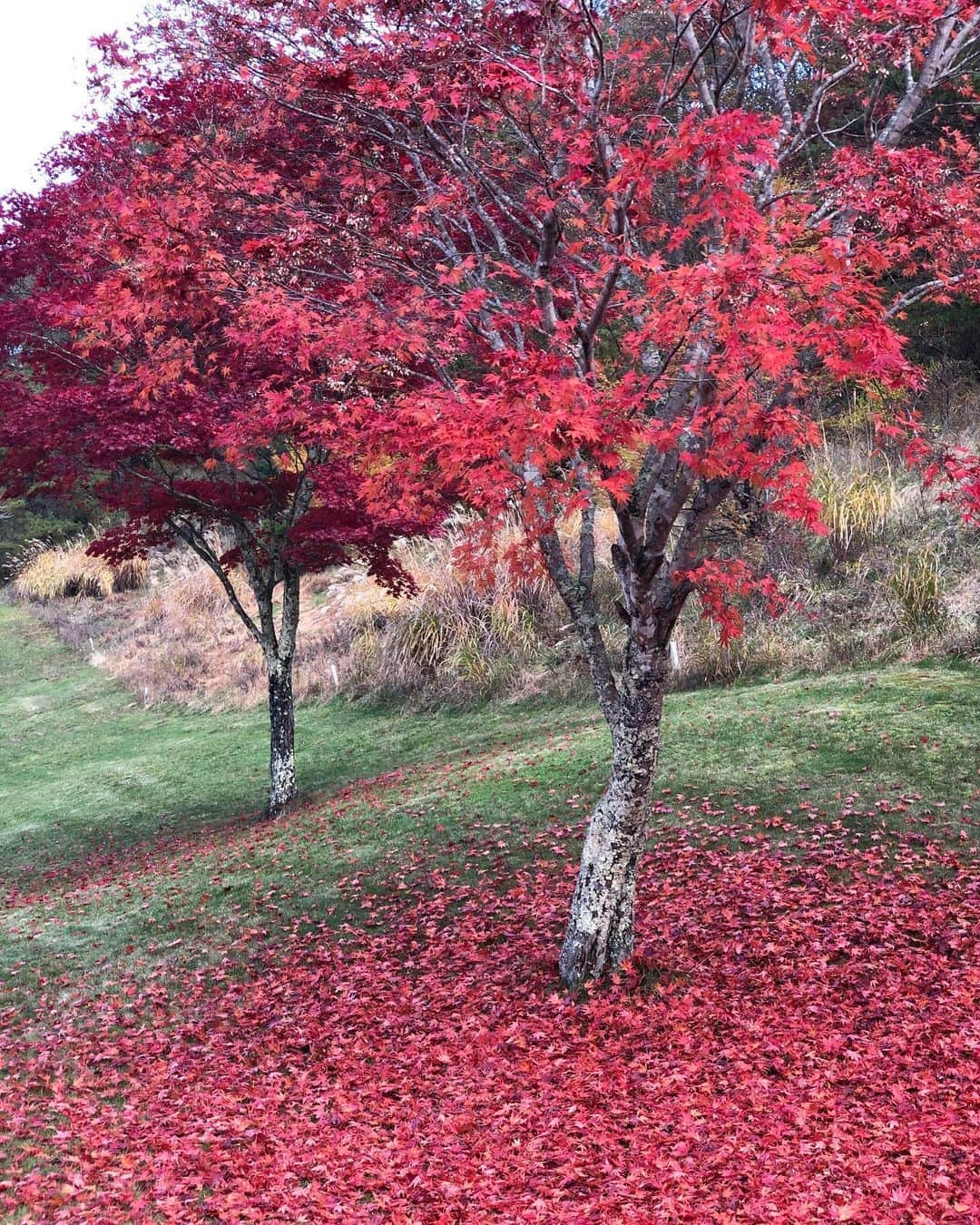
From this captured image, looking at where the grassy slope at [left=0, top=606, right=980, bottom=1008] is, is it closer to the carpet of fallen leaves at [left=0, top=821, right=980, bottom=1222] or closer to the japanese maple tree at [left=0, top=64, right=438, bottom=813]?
the carpet of fallen leaves at [left=0, top=821, right=980, bottom=1222]

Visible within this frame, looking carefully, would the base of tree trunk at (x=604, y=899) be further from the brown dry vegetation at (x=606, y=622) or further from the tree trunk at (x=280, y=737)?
the tree trunk at (x=280, y=737)

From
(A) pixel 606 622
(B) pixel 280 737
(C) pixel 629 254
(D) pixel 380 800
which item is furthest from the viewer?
(A) pixel 606 622

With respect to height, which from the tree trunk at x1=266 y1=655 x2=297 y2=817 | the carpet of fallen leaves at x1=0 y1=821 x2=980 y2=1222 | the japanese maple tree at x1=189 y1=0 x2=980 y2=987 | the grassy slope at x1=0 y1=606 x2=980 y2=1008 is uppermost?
the japanese maple tree at x1=189 y1=0 x2=980 y2=987

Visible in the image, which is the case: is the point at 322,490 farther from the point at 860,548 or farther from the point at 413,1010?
the point at 860,548

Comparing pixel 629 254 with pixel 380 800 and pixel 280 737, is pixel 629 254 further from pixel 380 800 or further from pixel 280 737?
pixel 280 737

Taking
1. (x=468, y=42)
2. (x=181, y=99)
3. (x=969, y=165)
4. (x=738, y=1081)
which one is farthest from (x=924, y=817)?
(x=181, y=99)

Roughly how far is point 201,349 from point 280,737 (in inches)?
153

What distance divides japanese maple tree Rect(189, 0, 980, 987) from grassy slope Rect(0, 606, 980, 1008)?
2.70 meters

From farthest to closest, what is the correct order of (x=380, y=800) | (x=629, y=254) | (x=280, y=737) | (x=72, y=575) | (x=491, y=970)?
(x=72, y=575)
(x=280, y=737)
(x=380, y=800)
(x=491, y=970)
(x=629, y=254)

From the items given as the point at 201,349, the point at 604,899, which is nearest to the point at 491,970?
the point at 604,899

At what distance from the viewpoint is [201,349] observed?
9.73m

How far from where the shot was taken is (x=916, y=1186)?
3494 mm

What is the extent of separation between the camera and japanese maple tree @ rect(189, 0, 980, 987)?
4.52 metres

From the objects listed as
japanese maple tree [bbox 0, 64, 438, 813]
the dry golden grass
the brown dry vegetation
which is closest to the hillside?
the brown dry vegetation
